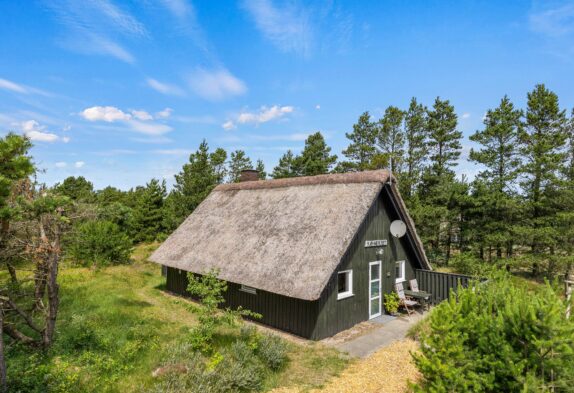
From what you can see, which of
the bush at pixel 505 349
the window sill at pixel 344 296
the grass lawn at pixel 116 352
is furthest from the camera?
the window sill at pixel 344 296

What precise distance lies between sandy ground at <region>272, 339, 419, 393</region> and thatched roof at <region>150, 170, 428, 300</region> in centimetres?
244

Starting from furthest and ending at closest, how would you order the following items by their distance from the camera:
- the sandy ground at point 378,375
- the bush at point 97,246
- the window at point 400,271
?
the bush at point 97,246 < the window at point 400,271 < the sandy ground at point 378,375

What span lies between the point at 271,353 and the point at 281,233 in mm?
5540

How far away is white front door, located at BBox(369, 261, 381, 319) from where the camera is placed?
44.2 ft

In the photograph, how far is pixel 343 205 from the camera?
42.1 ft

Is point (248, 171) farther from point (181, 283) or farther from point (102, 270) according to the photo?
point (102, 270)

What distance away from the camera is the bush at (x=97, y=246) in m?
22.2

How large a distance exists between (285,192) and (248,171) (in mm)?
5349

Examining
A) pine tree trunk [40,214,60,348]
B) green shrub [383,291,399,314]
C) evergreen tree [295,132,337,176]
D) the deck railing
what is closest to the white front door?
green shrub [383,291,399,314]

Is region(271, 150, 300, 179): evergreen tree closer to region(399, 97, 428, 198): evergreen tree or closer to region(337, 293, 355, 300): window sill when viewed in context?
region(399, 97, 428, 198): evergreen tree

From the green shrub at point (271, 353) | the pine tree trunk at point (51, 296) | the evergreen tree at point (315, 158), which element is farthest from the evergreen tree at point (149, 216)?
the green shrub at point (271, 353)

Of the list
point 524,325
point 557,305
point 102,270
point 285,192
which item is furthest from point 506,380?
point 102,270

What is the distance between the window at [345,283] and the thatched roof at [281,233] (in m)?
1.81

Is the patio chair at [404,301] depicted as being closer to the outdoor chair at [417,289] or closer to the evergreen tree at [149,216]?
the outdoor chair at [417,289]
